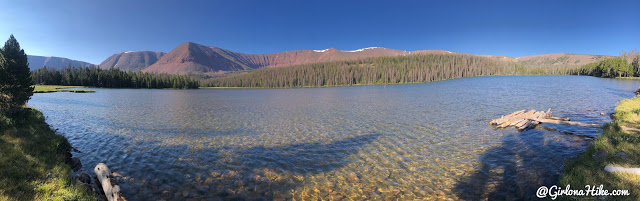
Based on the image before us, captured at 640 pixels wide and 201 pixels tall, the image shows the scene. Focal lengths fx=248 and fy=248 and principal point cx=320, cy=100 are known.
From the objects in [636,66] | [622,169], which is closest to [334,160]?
[622,169]

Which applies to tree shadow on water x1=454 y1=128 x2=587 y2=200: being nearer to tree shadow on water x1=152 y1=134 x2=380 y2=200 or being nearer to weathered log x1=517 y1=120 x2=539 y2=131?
weathered log x1=517 y1=120 x2=539 y2=131

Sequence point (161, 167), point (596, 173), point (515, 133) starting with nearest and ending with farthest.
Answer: point (596, 173) < point (161, 167) < point (515, 133)

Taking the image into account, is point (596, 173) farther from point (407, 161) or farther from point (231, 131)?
point (231, 131)

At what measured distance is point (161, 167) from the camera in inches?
590

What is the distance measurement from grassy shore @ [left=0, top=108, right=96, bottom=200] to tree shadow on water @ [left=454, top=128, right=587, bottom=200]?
16.6 meters

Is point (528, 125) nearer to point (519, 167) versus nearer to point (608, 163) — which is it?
point (519, 167)

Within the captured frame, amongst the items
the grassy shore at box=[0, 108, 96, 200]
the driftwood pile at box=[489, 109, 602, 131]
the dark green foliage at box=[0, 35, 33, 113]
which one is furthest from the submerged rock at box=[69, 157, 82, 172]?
the driftwood pile at box=[489, 109, 602, 131]

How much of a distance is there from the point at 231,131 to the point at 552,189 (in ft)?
81.6

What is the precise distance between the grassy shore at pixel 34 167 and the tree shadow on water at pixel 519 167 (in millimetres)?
16554

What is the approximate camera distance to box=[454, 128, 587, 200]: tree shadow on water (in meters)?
11.0

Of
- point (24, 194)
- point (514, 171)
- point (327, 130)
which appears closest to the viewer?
point (24, 194)

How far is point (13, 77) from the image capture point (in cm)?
2391

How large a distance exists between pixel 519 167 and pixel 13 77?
42250 millimetres

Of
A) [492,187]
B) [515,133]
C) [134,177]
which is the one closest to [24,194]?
[134,177]
